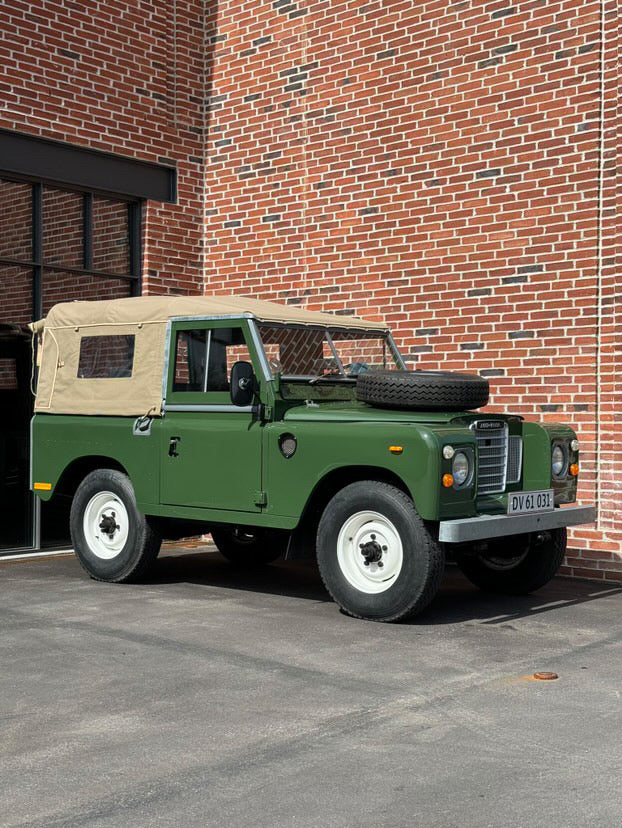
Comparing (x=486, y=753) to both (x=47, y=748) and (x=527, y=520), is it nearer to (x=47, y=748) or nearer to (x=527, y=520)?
(x=47, y=748)

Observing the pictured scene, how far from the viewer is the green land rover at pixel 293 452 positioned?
7.16m

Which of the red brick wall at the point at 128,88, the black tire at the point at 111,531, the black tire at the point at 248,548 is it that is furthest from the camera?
the red brick wall at the point at 128,88

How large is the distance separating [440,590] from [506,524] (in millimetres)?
1698

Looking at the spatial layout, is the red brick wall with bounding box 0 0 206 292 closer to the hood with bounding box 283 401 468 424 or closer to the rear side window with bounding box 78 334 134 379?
the rear side window with bounding box 78 334 134 379

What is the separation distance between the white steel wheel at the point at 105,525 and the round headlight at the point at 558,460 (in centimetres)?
339

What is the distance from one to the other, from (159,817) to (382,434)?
12.4 feet

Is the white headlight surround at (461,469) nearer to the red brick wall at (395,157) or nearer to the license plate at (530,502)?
the license plate at (530,502)

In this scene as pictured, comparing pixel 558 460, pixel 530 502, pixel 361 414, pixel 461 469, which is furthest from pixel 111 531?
pixel 558 460

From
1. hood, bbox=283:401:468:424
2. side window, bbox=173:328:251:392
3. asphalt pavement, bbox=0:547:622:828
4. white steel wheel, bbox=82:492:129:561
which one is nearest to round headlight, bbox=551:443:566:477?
hood, bbox=283:401:468:424

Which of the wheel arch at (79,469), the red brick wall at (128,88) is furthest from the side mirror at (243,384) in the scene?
the red brick wall at (128,88)

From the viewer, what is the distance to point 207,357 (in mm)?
8336

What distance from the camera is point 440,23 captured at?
1041cm

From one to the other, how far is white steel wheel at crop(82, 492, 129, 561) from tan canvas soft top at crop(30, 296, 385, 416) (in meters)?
0.74

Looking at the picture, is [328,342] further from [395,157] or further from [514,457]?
[395,157]
